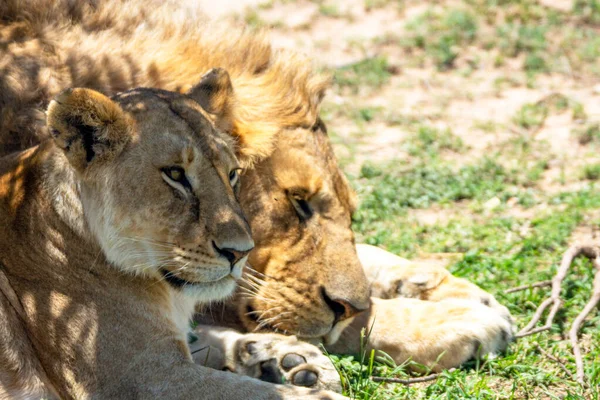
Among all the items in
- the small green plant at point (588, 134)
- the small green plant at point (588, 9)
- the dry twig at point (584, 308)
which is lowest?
the small green plant at point (588, 134)

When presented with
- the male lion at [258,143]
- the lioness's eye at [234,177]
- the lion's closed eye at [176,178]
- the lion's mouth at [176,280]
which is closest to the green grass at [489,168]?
the male lion at [258,143]

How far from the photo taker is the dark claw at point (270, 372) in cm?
433

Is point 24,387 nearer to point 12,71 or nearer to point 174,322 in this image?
point 174,322

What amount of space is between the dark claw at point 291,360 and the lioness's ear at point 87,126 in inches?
48.7

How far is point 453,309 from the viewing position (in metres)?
4.89

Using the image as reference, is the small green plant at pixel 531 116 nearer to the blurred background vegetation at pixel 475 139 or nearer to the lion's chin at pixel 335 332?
the blurred background vegetation at pixel 475 139

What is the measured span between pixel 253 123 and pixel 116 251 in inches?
40.0

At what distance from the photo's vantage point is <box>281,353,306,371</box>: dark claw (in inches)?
170

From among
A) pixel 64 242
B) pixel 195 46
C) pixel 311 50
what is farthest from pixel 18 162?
pixel 311 50

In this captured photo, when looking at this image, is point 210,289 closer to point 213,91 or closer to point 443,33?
point 213,91

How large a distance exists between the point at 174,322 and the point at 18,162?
3.21ft

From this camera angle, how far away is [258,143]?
14.7 feet

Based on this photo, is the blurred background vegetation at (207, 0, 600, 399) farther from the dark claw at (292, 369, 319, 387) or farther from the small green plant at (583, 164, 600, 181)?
the dark claw at (292, 369, 319, 387)

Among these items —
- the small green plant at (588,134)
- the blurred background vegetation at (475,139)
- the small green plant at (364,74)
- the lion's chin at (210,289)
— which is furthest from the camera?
the small green plant at (364,74)
